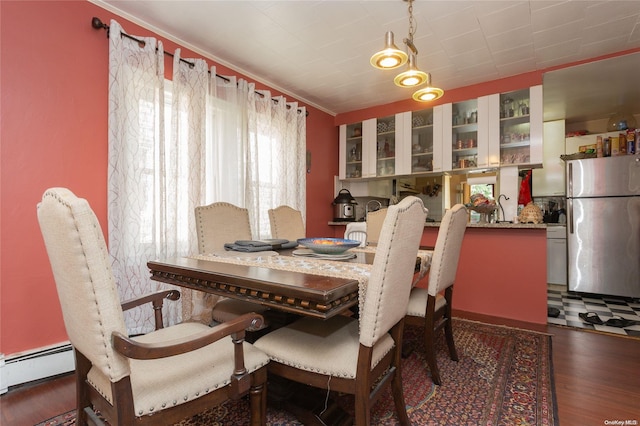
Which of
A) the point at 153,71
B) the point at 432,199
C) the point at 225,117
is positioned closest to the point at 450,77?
the point at 432,199

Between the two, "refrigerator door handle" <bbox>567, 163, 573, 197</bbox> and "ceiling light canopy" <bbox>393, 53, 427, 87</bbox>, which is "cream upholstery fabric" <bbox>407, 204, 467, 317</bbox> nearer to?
"ceiling light canopy" <bbox>393, 53, 427, 87</bbox>

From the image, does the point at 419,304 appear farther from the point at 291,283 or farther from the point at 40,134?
the point at 40,134

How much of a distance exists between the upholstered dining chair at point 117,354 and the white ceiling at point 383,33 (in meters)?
2.06

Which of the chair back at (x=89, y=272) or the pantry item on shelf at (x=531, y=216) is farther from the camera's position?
the pantry item on shelf at (x=531, y=216)

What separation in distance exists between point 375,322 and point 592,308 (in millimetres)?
3647

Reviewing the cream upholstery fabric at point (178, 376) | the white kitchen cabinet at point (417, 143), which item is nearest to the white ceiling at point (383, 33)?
the white kitchen cabinet at point (417, 143)

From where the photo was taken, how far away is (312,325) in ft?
4.60

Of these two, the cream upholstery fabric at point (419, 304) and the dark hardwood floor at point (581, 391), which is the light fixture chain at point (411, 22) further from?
the dark hardwood floor at point (581, 391)

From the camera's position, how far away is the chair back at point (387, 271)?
1057 millimetres

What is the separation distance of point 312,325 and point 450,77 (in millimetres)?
3127

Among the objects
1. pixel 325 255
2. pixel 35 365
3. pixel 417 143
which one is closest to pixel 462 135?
pixel 417 143

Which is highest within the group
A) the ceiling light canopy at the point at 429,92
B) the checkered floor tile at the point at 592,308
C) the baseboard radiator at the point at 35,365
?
the ceiling light canopy at the point at 429,92

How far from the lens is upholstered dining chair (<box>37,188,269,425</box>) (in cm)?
79

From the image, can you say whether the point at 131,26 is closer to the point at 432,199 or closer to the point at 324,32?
the point at 324,32
